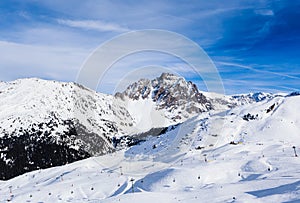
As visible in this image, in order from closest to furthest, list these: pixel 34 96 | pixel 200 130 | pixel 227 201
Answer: pixel 227 201
pixel 200 130
pixel 34 96

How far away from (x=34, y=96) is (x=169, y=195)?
199m

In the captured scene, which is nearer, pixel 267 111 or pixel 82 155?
pixel 267 111

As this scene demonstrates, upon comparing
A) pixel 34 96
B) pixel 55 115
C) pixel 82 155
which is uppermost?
pixel 34 96

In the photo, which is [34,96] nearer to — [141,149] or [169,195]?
[141,149]

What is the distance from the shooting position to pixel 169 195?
12.7 meters

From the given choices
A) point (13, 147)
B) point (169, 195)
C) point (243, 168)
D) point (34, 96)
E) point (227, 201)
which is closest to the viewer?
point (227, 201)

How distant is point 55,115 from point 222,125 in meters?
150

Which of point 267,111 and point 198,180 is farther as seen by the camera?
point 267,111

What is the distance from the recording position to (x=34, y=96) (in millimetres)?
192750

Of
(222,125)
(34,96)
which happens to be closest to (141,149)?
(222,125)

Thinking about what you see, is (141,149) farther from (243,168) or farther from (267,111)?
(243,168)

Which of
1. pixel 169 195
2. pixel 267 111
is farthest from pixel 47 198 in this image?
pixel 267 111

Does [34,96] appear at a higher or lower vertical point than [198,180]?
higher

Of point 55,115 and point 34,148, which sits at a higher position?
point 55,115
